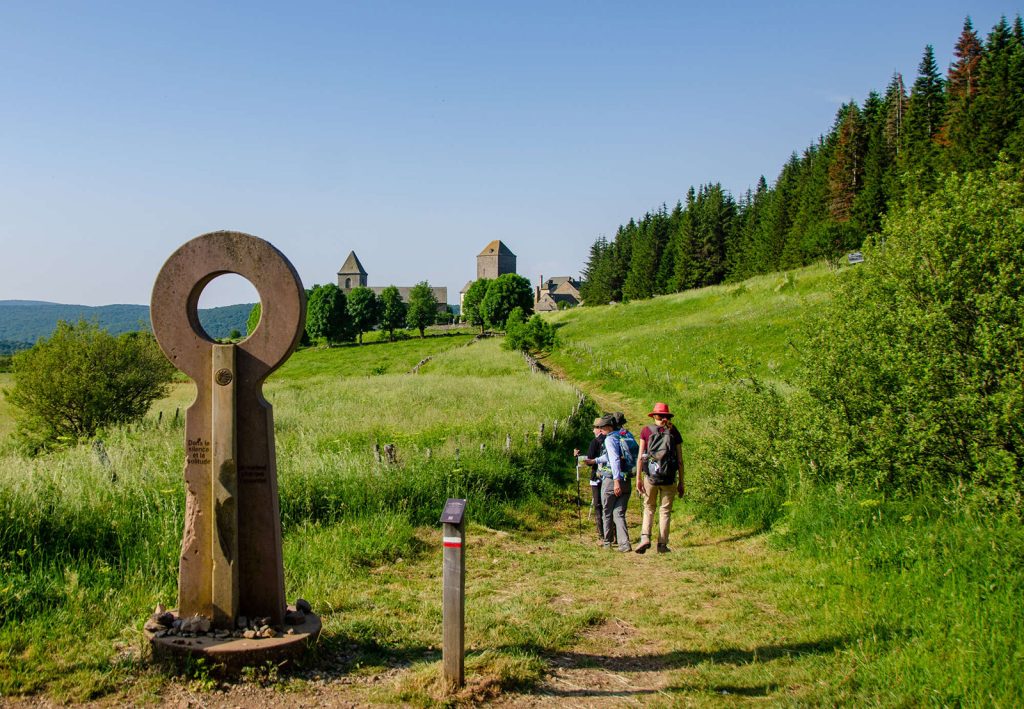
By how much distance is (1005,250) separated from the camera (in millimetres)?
7543

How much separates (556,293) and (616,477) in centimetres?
16276

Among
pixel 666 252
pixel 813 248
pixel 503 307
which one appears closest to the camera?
pixel 813 248

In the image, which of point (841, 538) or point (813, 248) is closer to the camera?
point (841, 538)

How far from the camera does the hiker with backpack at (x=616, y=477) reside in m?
9.23

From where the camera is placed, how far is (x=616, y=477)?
917cm

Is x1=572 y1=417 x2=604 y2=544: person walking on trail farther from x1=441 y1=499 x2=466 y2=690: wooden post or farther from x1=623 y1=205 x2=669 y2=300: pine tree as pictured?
x1=623 y1=205 x2=669 y2=300: pine tree

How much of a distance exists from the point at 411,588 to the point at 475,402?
15.6 m

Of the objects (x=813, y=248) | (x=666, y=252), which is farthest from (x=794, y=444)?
(x=666, y=252)

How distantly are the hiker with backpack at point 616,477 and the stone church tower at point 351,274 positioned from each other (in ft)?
540

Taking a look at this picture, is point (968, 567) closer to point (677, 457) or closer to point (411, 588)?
point (677, 457)

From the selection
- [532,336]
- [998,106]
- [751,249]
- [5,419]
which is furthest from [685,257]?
[5,419]

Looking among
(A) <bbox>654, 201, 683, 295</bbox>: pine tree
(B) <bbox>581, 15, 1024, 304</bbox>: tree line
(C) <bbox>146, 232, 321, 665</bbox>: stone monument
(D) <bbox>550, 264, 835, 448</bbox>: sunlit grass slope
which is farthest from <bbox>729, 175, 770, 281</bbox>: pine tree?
(C) <bbox>146, 232, 321, 665</bbox>: stone monument

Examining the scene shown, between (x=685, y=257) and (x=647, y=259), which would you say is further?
(x=647, y=259)

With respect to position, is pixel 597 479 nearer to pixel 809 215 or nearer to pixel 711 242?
pixel 809 215
